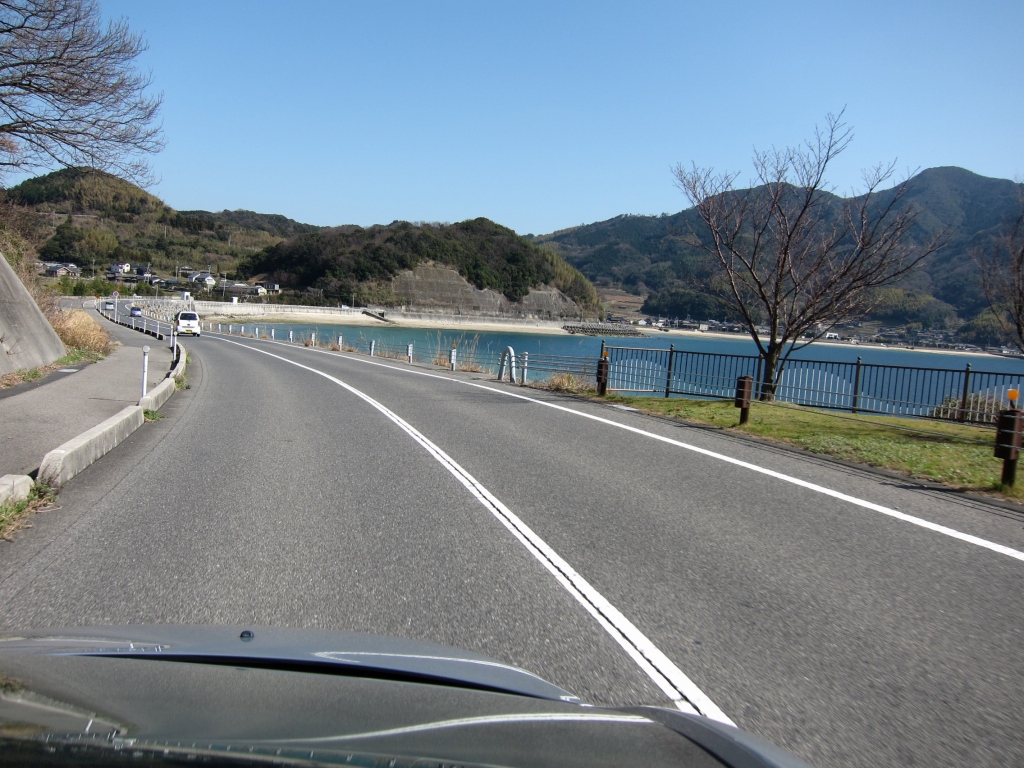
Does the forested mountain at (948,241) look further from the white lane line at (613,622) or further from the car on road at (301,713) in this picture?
the car on road at (301,713)

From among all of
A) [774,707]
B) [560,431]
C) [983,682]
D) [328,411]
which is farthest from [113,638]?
[328,411]

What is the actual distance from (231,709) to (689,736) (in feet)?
4.75

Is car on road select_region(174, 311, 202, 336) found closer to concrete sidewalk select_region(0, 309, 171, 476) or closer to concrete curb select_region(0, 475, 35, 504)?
concrete sidewalk select_region(0, 309, 171, 476)

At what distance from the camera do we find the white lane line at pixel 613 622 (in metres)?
3.82

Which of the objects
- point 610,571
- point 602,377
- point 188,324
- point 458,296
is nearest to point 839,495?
point 610,571

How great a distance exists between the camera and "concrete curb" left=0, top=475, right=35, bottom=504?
6.93 m

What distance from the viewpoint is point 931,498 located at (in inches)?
358

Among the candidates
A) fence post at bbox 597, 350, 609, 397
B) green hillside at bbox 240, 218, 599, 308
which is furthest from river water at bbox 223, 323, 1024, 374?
green hillside at bbox 240, 218, 599, 308

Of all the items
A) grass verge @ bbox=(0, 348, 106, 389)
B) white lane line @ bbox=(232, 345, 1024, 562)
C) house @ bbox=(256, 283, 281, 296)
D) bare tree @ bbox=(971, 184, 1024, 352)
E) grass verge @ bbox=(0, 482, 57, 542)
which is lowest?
grass verge @ bbox=(0, 482, 57, 542)

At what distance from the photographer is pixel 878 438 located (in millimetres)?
13742

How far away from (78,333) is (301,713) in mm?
26815

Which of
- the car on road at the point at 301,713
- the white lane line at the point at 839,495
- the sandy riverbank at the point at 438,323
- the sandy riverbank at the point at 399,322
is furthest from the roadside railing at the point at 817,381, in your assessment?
the sandy riverbank at the point at 399,322

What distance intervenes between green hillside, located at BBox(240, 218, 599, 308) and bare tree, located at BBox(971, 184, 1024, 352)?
134464mm

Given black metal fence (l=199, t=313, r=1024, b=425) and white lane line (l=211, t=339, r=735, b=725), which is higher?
black metal fence (l=199, t=313, r=1024, b=425)
